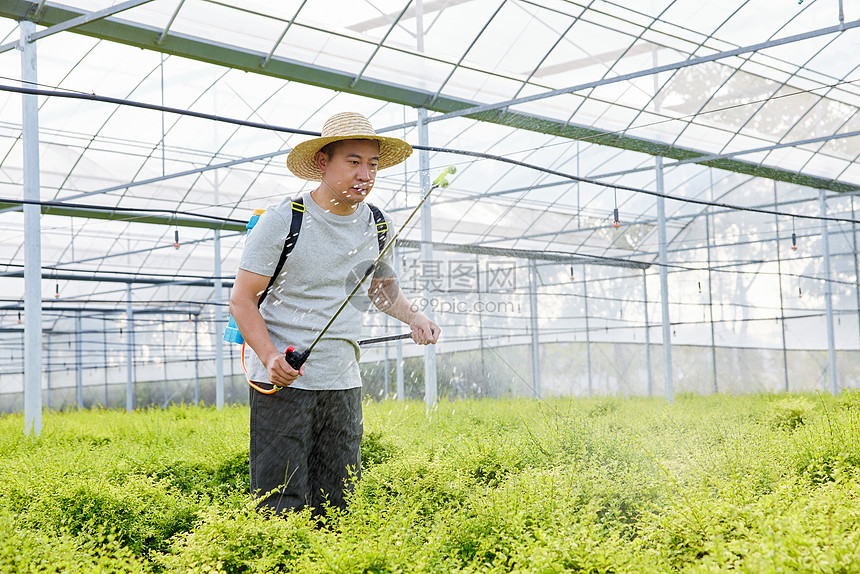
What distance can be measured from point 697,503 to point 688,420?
3743mm

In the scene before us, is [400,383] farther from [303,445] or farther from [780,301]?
[780,301]

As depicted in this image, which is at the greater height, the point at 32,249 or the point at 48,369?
the point at 32,249

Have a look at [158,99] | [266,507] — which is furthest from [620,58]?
[266,507]

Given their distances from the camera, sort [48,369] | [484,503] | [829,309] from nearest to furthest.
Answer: [484,503], [829,309], [48,369]

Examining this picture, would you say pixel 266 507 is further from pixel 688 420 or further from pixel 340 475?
pixel 688 420

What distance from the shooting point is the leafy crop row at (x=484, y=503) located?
6.77ft

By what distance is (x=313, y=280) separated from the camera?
2223 millimetres

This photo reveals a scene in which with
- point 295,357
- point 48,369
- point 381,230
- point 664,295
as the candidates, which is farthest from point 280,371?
point 48,369

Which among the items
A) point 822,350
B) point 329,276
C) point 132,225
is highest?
point 132,225

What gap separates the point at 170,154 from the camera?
1102cm

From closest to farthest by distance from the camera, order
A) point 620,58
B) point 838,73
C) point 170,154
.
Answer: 1. point 620,58
2. point 838,73
3. point 170,154

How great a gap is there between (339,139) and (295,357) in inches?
27.1

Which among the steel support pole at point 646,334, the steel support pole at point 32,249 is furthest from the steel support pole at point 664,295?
the steel support pole at point 32,249

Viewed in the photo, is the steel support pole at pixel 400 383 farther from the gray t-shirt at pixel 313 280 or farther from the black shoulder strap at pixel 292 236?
the black shoulder strap at pixel 292 236
